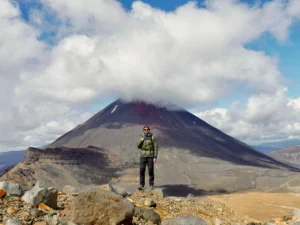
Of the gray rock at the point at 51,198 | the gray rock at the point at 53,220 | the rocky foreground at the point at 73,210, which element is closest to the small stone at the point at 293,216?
the rocky foreground at the point at 73,210

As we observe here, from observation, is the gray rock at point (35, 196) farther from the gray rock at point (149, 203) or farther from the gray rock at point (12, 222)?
the gray rock at point (149, 203)


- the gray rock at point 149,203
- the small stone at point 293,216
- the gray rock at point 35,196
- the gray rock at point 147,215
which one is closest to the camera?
the gray rock at point 35,196

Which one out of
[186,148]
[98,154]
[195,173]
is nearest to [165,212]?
[195,173]

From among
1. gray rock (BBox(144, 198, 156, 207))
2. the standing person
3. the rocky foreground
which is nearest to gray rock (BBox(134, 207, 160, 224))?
the rocky foreground

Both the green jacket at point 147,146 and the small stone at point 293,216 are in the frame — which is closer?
the green jacket at point 147,146

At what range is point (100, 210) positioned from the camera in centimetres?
840

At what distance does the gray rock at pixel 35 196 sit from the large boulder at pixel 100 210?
4.58 ft

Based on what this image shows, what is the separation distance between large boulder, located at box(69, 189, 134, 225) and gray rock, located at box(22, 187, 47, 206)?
4.58 feet

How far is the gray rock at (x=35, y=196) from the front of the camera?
9.29 m

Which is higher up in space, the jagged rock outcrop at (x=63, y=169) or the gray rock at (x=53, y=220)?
the jagged rock outcrop at (x=63, y=169)

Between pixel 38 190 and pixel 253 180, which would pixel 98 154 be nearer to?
pixel 253 180

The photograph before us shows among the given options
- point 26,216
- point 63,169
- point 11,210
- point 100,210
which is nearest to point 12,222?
point 26,216

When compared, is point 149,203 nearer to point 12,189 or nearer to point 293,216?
point 12,189

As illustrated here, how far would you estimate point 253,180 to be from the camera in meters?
107
